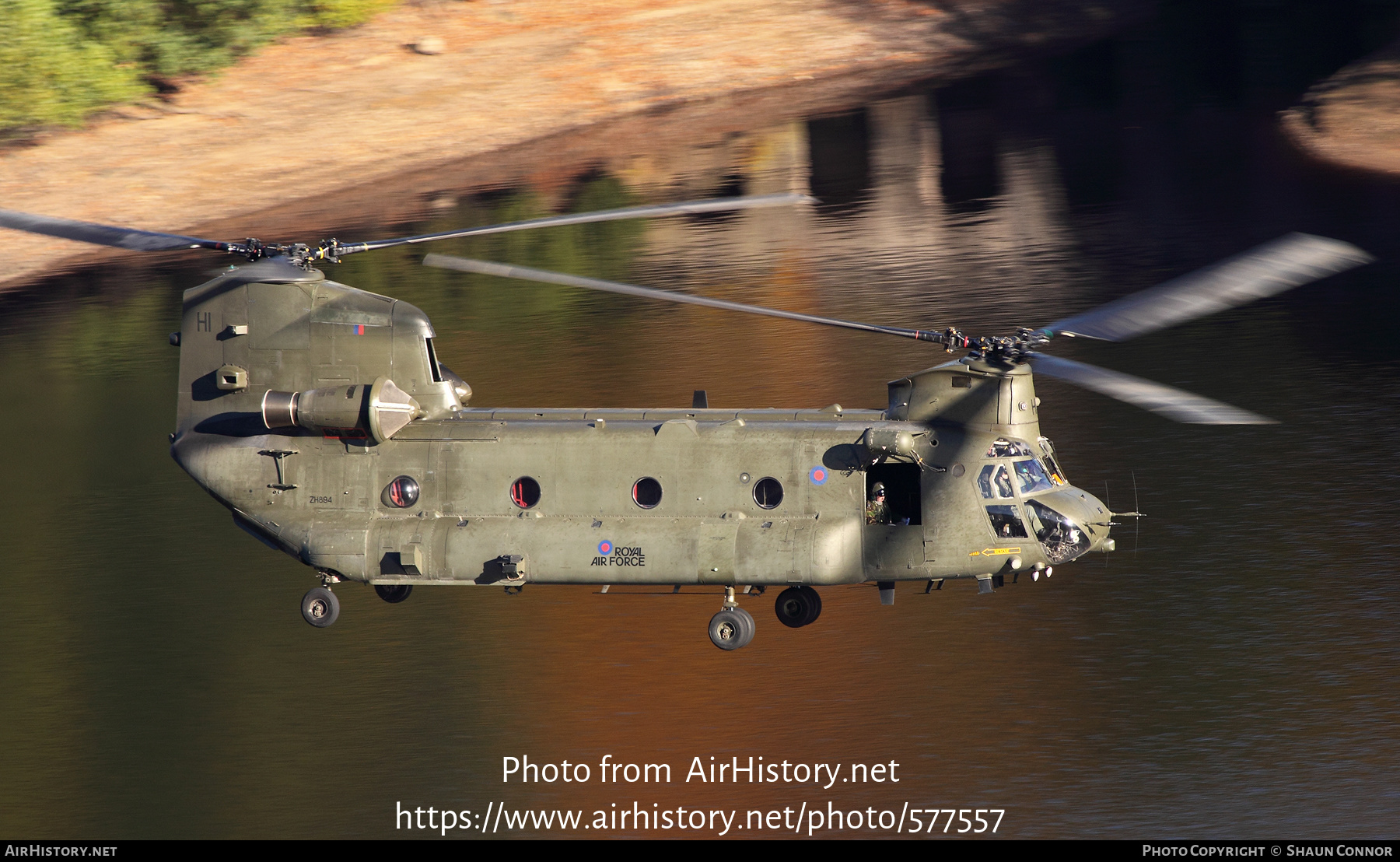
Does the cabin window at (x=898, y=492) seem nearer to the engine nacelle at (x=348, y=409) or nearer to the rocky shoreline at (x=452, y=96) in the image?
the engine nacelle at (x=348, y=409)

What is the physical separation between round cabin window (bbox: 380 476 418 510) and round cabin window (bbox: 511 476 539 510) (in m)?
1.57

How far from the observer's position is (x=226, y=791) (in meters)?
22.8

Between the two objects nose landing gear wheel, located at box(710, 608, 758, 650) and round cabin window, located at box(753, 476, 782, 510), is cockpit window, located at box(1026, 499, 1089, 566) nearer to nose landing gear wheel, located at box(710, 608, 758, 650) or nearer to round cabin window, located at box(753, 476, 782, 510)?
round cabin window, located at box(753, 476, 782, 510)

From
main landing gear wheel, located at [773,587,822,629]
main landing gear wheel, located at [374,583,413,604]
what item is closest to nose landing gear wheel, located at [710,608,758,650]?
main landing gear wheel, located at [773,587,822,629]

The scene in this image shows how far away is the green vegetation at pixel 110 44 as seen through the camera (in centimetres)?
5466

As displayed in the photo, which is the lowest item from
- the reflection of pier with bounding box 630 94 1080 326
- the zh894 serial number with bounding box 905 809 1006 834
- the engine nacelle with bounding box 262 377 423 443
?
the zh894 serial number with bounding box 905 809 1006 834

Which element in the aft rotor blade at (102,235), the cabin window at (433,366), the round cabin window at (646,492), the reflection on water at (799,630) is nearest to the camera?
the reflection on water at (799,630)

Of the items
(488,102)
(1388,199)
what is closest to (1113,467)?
(1388,199)

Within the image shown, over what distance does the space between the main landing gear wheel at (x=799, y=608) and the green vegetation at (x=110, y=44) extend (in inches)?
1598

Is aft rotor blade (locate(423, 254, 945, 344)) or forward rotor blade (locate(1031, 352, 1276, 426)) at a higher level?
aft rotor blade (locate(423, 254, 945, 344))

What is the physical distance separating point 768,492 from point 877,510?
1.58 meters

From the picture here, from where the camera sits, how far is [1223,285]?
20.6 meters

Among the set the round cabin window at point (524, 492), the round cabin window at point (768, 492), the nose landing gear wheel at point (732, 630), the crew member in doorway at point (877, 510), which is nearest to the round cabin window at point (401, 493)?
the round cabin window at point (524, 492)

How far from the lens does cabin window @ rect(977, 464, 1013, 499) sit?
22.7 m
